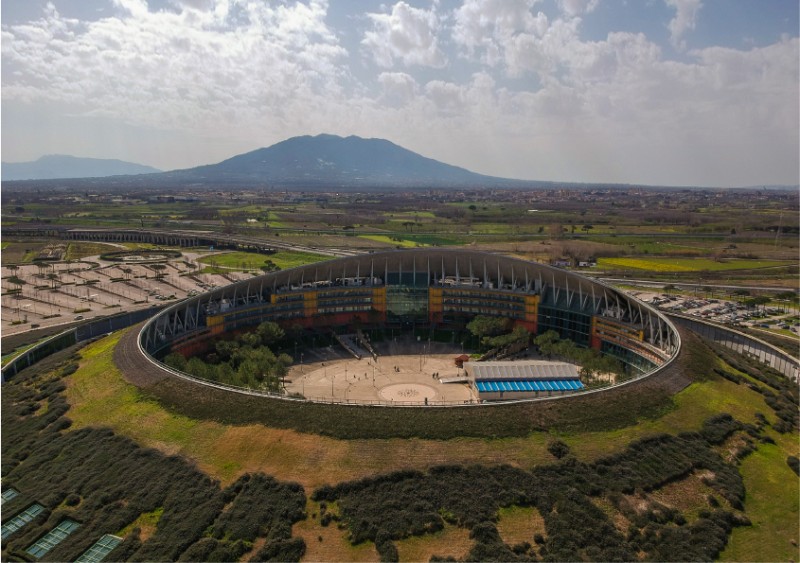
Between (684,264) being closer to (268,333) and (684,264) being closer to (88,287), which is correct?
(268,333)

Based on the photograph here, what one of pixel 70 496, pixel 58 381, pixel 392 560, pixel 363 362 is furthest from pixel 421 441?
pixel 58 381

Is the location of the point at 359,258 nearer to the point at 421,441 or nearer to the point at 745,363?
the point at 421,441

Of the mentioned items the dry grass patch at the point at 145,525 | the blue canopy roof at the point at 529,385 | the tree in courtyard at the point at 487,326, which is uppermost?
the tree in courtyard at the point at 487,326

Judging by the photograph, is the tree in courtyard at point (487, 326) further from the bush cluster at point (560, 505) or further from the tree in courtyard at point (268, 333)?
the bush cluster at point (560, 505)

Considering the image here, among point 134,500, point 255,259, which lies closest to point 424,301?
point 134,500

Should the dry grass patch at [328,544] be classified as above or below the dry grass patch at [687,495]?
below

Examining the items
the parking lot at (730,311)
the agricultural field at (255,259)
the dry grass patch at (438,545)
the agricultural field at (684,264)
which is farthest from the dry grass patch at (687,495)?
the agricultural field at (255,259)

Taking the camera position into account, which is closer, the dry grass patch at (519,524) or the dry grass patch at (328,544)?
the dry grass patch at (328,544)
